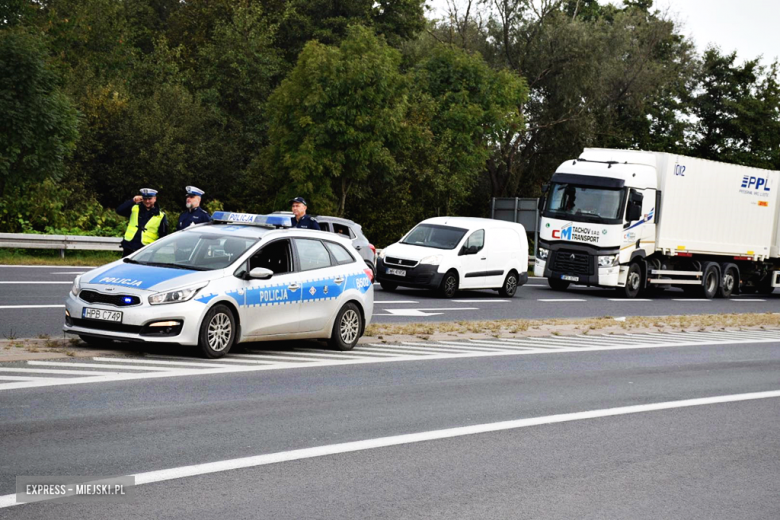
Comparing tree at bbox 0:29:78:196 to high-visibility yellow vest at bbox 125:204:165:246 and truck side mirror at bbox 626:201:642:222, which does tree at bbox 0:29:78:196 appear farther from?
high-visibility yellow vest at bbox 125:204:165:246

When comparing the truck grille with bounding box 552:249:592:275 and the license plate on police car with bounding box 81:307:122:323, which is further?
the truck grille with bounding box 552:249:592:275

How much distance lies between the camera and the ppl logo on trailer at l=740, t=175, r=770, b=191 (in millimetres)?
34312

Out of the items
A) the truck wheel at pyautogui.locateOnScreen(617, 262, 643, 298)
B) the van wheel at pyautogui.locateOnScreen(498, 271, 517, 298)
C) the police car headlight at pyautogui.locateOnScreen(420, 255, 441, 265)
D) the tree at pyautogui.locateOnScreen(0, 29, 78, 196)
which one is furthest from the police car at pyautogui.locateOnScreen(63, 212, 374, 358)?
the tree at pyautogui.locateOnScreen(0, 29, 78, 196)

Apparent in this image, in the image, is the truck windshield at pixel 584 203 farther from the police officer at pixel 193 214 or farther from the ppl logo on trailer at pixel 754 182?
the police officer at pixel 193 214

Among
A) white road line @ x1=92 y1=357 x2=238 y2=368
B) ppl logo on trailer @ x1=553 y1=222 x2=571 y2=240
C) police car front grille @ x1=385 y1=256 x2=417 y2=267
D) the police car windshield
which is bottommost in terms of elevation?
white road line @ x1=92 y1=357 x2=238 y2=368

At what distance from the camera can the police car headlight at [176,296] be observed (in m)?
11.5

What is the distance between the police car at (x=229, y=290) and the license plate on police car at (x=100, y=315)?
0.01m

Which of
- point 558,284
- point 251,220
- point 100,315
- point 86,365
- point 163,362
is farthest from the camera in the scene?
point 558,284

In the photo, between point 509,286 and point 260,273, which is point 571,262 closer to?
point 509,286

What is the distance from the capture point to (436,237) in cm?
2550

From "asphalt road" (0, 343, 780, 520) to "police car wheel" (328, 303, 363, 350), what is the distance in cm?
148

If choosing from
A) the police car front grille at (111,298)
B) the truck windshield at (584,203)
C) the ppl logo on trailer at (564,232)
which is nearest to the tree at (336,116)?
the truck windshield at (584,203)

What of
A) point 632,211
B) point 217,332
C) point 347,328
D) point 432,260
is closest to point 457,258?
point 432,260

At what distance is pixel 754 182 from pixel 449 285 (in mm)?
14845
